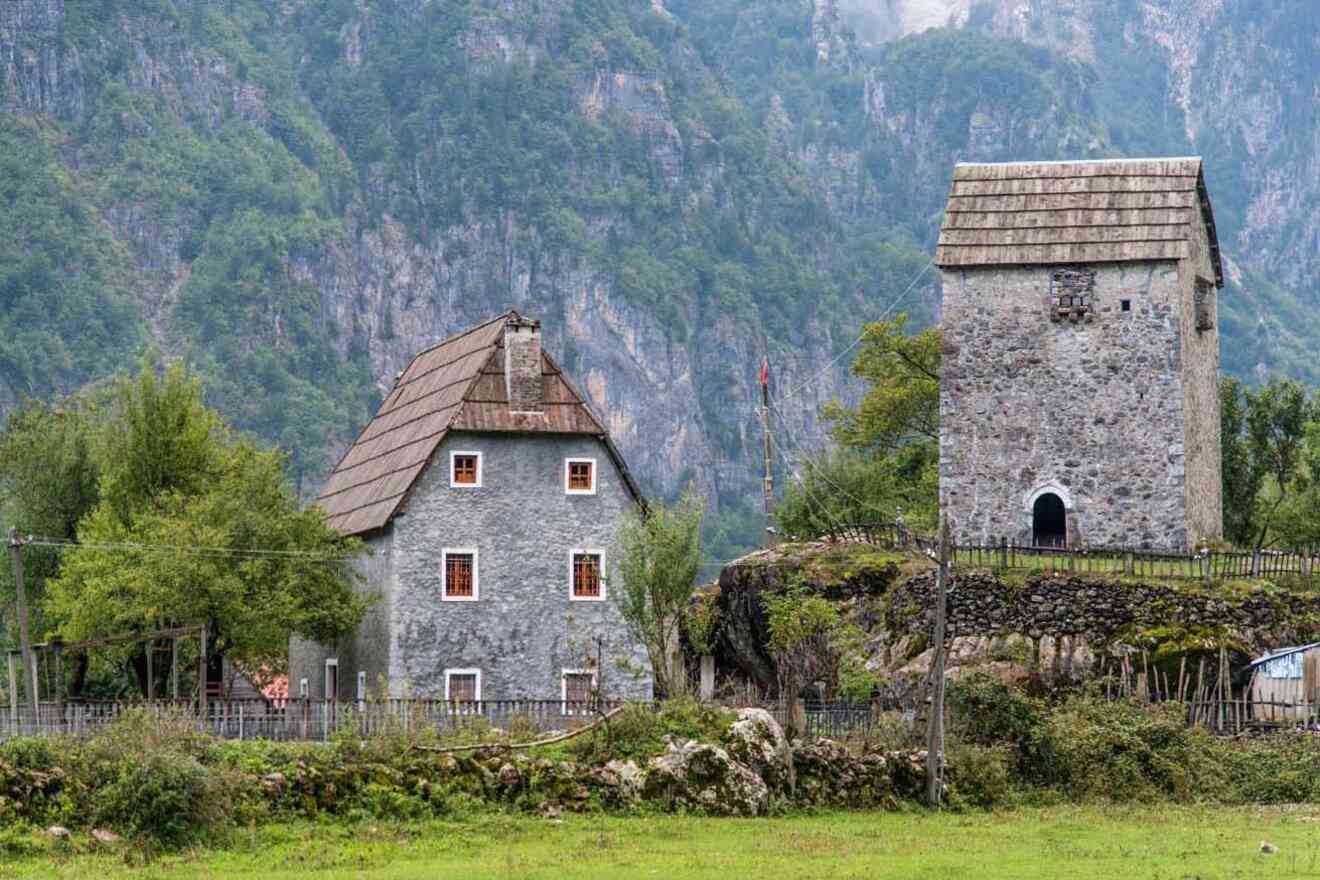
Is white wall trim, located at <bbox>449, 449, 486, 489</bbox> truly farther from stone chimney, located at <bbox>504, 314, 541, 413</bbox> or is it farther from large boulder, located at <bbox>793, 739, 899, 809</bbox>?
large boulder, located at <bbox>793, 739, 899, 809</bbox>

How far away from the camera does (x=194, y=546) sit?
176 feet

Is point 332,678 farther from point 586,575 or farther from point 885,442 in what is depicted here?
point 885,442

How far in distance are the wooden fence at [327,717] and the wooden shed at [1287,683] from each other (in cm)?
1356

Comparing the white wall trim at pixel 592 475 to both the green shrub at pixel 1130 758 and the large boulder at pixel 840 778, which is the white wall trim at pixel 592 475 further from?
the large boulder at pixel 840 778

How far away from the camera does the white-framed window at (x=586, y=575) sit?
188ft

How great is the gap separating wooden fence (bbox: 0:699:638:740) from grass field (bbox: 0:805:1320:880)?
14.3 feet

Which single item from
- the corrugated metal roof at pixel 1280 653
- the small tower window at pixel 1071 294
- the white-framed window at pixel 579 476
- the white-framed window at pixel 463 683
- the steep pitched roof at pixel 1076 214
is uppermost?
the steep pitched roof at pixel 1076 214

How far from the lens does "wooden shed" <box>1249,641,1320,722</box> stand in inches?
1870

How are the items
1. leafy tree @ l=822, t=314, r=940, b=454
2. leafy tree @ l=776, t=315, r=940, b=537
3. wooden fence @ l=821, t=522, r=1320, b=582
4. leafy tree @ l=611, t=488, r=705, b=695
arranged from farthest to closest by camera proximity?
leafy tree @ l=822, t=314, r=940, b=454 < leafy tree @ l=776, t=315, r=940, b=537 < wooden fence @ l=821, t=522, r=1320, b=582 < leafy tree @ l=611, t=488, r=705, b=695

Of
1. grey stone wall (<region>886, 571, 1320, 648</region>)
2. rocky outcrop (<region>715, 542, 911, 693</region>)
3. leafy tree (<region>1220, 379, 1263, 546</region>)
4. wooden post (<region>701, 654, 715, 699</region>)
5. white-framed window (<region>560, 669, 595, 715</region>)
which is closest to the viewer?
grey stone wall (<region>886, 571, 1320, 648</region>)

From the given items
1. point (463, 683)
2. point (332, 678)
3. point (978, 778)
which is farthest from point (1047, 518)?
point (332, 678)

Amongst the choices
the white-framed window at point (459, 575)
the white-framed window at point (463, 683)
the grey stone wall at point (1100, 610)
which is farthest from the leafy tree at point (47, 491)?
the grey stone wall at point (1100, 610)

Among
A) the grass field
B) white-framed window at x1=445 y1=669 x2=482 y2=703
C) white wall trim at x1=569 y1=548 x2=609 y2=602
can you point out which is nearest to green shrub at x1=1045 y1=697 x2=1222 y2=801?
the grass field

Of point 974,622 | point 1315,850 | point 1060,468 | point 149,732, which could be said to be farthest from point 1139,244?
point 149,732
